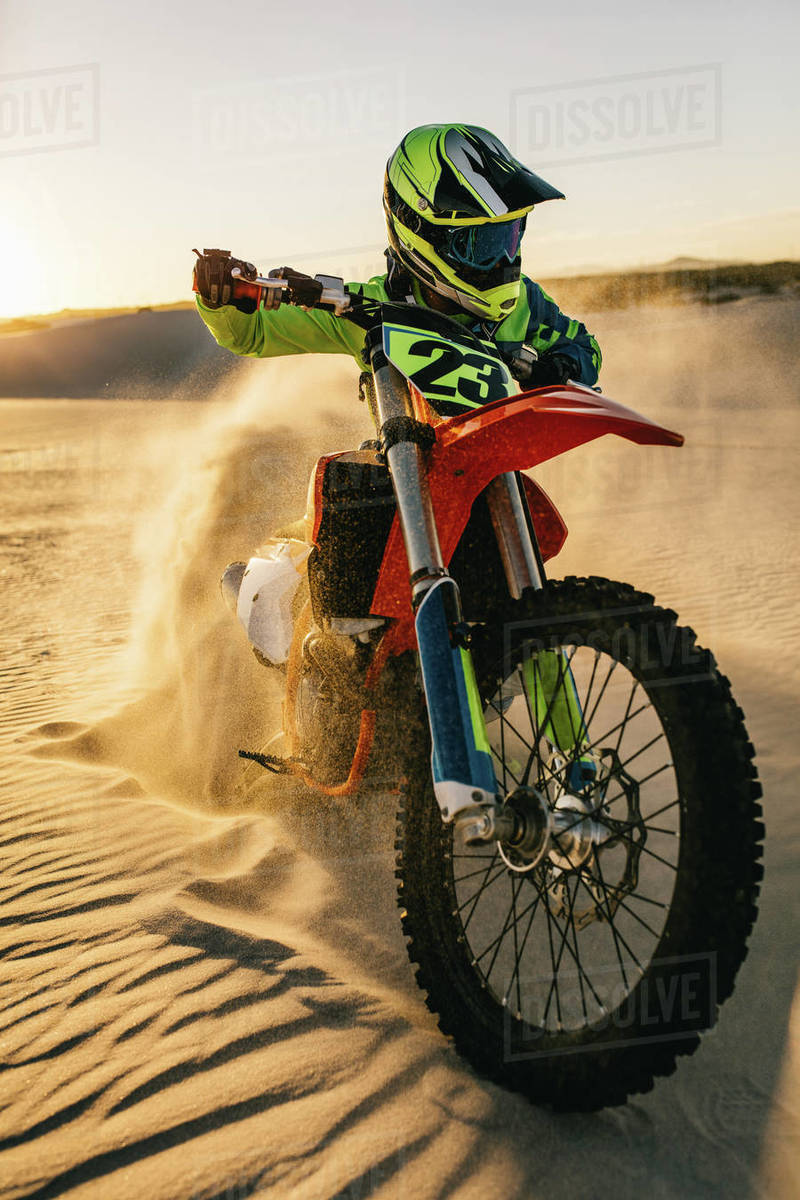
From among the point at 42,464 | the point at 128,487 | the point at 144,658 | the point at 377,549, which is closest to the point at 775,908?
the point at 377,549

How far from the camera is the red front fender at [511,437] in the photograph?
1.95 m

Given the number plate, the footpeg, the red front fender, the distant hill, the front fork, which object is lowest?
the footpeg

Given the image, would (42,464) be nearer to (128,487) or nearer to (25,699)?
(128,487)

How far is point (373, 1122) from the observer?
6.85ft

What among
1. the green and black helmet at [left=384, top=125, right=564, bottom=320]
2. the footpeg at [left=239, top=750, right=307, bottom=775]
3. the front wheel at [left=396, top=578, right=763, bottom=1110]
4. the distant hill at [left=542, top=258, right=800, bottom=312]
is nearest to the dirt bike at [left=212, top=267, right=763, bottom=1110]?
the front wheel at [left=396, top=578, right=763, bottom=1110]

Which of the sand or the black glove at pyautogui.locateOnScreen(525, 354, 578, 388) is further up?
the black glove at pyautogui.locateOnScreen(525, 354, 578, 388)

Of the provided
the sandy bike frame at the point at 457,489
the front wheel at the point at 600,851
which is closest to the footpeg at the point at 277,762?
the sandy bike frame at the point at 457,489

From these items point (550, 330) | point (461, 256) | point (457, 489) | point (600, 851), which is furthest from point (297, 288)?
point (600, 851)

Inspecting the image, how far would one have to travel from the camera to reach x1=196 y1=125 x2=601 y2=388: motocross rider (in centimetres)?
234

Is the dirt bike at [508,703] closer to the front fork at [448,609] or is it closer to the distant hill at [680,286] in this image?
the front fork at [448,609]

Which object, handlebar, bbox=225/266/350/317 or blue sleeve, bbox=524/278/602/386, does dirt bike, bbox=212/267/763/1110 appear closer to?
handlebar, bbox=225/266/350/317

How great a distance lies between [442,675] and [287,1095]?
1157mm

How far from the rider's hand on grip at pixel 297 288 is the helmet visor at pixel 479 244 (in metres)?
0.39

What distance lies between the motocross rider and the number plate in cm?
32
